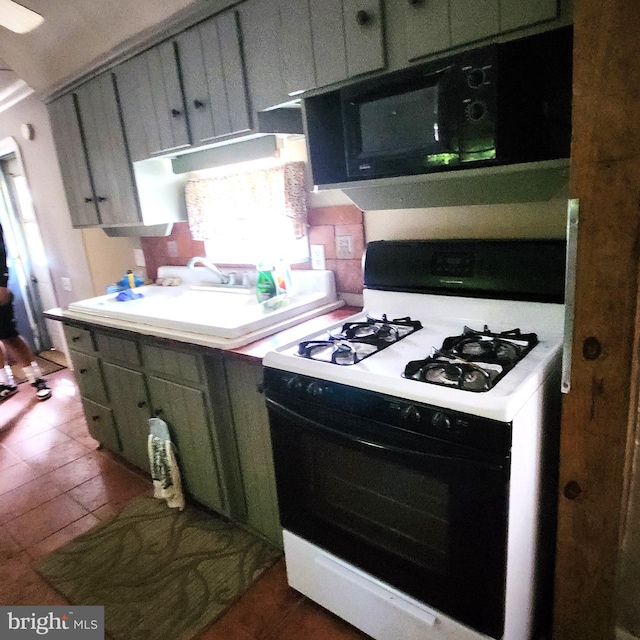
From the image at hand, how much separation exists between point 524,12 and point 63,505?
271 cm

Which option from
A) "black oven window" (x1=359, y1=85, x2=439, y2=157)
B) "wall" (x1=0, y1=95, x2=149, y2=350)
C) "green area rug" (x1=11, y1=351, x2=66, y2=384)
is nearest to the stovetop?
"black oven window" (x1=359, y1=85, x2=439, y2=157)

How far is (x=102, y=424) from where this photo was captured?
105 inches

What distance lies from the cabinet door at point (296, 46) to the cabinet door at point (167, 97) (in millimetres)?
580

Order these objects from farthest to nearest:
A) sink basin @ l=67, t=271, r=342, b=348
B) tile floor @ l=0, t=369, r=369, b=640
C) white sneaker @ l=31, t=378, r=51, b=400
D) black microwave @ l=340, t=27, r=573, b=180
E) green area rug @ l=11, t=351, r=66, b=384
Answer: green area rug @ l=11, t=351, r=66, b=384 → white sneaker @ l=31, t=378, r=51, b=400 → sink basin @ l=67, t=271, r=342, b=348 → tile floor @ l=0, t=369, r=369, b=640 → black microwave @ l=340, t=27, r=573, b=180

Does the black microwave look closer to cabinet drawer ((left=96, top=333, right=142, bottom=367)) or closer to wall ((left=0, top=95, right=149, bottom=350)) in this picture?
cabinet drawer ((left=96, top=333, right=142, bottom=367))

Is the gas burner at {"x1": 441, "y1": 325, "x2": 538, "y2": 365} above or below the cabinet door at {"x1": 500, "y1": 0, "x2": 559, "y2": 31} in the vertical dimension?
below

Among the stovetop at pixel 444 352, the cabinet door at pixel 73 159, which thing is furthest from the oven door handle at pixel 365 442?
the cabinet door at pixel 73 159

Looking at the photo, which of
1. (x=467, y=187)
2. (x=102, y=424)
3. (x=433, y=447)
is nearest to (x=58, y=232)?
(x=102, y=424)

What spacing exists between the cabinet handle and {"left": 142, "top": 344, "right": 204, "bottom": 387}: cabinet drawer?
4.05ft

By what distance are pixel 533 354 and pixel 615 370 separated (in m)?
0.31

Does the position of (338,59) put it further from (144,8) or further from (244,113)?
(144,8)

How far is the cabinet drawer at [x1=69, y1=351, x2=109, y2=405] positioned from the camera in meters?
2.50

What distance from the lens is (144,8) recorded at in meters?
1.89

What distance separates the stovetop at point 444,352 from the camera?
3.71 feet
